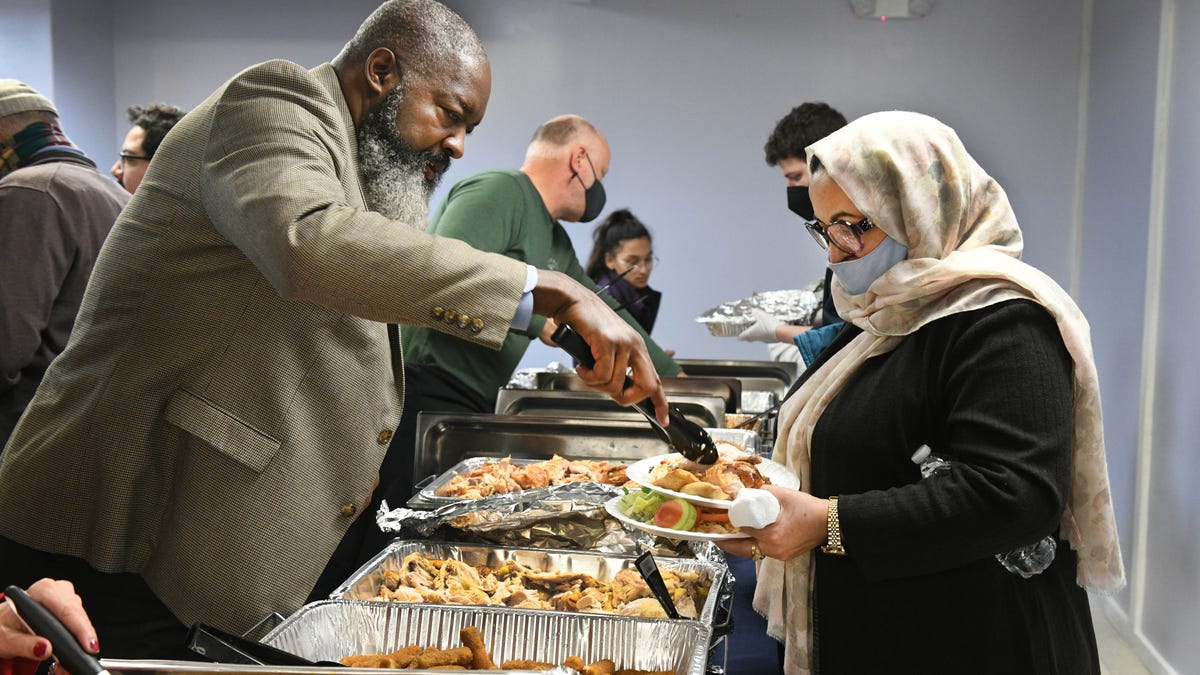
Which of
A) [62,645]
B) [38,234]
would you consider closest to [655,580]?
[62,645]

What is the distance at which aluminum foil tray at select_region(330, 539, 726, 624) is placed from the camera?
1.50 m

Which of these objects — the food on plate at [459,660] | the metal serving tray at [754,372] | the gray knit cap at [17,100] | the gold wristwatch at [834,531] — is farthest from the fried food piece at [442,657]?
the metal serving tray at [754,372]

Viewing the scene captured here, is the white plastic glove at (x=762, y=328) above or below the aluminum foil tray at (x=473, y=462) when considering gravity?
above

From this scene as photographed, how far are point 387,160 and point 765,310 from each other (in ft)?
8.81

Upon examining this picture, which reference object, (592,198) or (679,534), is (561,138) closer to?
(592,198)

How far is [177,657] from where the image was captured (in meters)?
1.42

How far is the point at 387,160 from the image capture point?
1.50m

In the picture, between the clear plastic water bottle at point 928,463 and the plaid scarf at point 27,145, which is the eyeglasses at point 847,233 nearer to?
the clear plastic water bottle at point 928,463

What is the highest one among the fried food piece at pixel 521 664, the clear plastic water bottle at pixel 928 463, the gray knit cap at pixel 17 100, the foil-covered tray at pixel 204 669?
the gray knit cap at pixel 17 100

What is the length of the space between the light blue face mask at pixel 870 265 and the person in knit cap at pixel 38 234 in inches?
70.6

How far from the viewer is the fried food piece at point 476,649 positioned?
1.17m

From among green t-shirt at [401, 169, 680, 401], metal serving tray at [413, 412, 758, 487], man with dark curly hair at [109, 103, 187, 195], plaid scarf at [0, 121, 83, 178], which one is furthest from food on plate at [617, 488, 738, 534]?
man with dark curly hair at [109, 103, 187, 195]

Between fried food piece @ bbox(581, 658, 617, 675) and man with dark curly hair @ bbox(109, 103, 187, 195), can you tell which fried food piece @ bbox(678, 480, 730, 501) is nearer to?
fried food piece @ bbox(581, 658, 617, 675)

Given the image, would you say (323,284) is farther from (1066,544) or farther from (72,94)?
(72,94)
